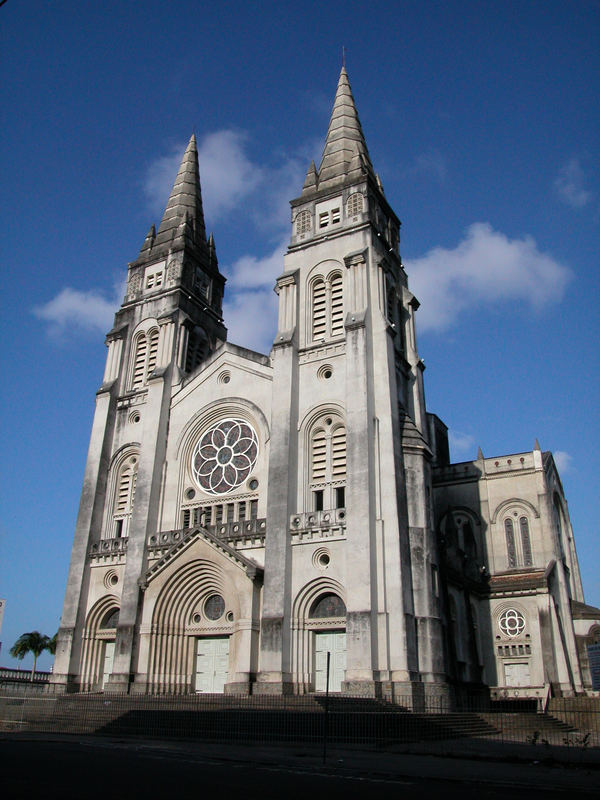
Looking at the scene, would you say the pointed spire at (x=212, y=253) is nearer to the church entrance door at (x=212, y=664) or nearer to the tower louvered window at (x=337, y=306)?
the tower louvered window at (x=337, y=306)

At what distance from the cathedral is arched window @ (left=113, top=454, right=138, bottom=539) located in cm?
11

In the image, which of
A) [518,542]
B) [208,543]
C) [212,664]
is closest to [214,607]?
[212,664]

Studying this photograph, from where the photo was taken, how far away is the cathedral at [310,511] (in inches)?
998

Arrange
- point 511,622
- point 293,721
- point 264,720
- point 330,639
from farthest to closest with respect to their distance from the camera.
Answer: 1. point 511,622
2. point 330,639
3. point 264,720
4. point 293,721

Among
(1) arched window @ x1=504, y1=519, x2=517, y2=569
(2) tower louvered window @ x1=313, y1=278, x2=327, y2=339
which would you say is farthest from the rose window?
(1) arched window @ x1=504, y1=519, x2=517, y2=569

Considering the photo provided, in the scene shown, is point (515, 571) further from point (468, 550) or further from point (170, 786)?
point (170, 786)

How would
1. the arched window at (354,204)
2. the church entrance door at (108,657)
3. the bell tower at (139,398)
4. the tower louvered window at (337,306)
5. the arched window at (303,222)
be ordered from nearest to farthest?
1. the bell tower at (139,398)
2. the church entrance door at (108,657)
3. the tower louvered window at (337,306)
4. the arched window at (354,204)
5. the arched window at (303,222)

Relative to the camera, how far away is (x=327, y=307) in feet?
104

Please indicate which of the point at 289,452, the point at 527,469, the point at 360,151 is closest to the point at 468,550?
the point at 527,469

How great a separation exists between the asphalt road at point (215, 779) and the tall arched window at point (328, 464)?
13784 millimetres

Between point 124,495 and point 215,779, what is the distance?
81.5 ft

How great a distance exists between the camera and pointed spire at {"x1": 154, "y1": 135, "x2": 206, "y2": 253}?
40.6 m

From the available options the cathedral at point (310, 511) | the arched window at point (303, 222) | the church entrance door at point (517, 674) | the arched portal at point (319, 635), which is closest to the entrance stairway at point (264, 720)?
the cathedral at point (310, 511)

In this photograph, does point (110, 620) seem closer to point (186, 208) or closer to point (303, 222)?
point (303, 222)
